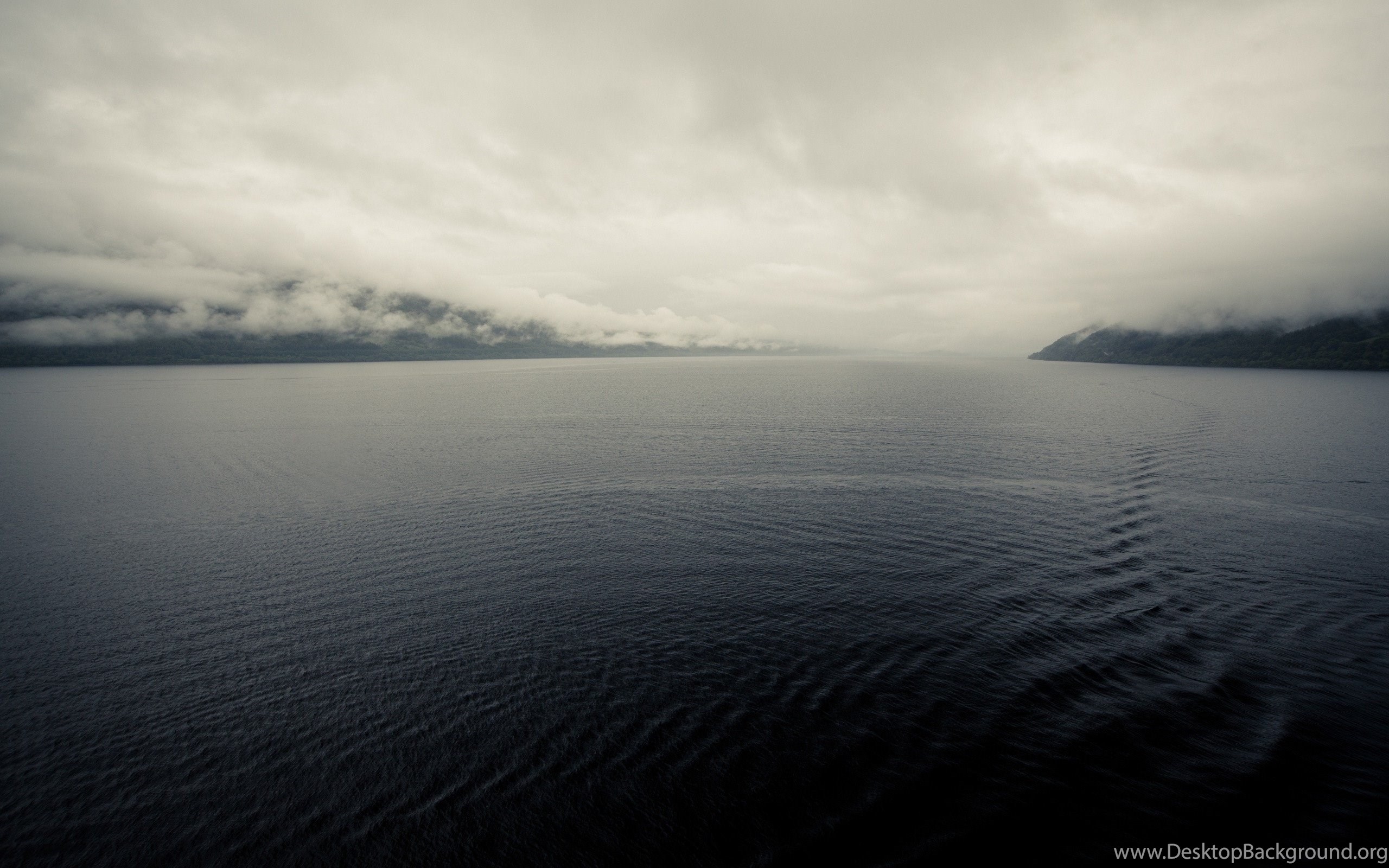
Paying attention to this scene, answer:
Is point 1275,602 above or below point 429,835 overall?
above

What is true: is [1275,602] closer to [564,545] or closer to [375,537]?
[564,545]

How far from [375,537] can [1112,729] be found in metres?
43.1

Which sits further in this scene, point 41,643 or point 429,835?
point 41,643

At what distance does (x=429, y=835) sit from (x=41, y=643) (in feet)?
81.7

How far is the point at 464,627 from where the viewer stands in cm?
2827

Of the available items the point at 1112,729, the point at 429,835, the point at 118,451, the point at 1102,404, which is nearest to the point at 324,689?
the point at 429,835

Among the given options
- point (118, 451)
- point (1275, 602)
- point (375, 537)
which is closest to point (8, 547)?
point (375, 537)

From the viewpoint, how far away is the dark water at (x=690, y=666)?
17.2 metres

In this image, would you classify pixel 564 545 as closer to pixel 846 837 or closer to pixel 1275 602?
pixel 846 837

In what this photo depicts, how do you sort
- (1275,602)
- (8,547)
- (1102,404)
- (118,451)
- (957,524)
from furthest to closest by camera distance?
(1102,404), (118,451), (957,524), (8,547), (1275,602)

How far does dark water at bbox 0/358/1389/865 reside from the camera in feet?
56.3

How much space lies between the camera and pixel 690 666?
24.9 metres

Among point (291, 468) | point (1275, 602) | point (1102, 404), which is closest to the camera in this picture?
point (1275, 602)

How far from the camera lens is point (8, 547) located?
1542 inches
